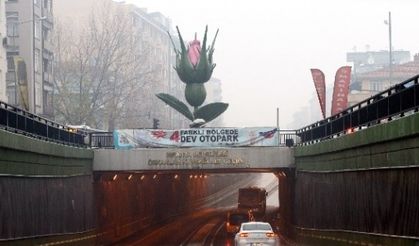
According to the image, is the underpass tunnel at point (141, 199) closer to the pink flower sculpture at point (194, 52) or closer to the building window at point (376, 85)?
the pink flower sculpture at point (194, 52)

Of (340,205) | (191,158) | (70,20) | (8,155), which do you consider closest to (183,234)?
(191,158)

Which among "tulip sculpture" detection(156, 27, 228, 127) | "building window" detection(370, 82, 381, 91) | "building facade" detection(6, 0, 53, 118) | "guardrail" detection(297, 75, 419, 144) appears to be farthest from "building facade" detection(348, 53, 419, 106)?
"guardrail" detection(297, 75, 419, 144)

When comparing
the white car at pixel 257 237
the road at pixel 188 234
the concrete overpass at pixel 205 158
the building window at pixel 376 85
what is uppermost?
the building window at pixel 376 85

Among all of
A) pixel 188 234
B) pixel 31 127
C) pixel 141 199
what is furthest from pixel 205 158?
pixel 31 127

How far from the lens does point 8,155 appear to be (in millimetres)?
25922

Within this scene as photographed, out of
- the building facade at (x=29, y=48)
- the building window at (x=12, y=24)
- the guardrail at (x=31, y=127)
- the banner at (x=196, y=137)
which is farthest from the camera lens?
the building window at (x=12, y=24)

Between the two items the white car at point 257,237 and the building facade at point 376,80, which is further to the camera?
the building facade at point 376,80

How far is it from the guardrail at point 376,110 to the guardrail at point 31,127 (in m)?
12.2

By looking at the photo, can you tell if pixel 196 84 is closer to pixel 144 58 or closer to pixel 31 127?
pixel 31 127

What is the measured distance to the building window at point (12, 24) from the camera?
8388 cm

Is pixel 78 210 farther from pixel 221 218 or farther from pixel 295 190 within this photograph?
pixel 221 218

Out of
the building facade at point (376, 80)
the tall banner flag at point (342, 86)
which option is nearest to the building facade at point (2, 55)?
the tall banner flag at point (342, 86)

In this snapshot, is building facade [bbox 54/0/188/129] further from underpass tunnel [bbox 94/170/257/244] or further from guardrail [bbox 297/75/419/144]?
guardrail [bbox 297/75/419/144]

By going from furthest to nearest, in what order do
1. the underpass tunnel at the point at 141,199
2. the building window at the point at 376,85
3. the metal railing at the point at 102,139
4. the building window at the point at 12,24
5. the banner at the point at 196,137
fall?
the building window at the point at 376,85
the building window at the point at 12,24
the metal railing at the point at 102,139
the banner at the point at 196,137
the underpass tunnel at the point at 141,199
